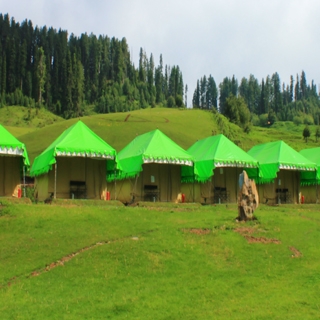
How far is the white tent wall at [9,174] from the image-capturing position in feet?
96.8

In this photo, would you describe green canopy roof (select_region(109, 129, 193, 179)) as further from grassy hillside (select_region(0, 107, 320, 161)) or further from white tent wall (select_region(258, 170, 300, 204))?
grassy hillside (select_region(0, 107, 320, 161))

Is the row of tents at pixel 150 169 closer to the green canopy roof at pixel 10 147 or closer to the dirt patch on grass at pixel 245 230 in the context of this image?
the green canopy roof at pixel 10 147

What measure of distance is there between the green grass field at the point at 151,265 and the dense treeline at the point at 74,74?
90152mm

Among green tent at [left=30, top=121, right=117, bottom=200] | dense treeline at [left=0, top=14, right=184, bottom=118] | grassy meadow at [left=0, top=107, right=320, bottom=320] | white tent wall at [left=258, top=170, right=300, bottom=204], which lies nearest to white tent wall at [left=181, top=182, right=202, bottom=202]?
white tent wall at [left=258, top=170, right=300, bottom=204]

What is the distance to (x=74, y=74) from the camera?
397 feet

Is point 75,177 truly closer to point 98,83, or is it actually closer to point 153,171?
point 153,171

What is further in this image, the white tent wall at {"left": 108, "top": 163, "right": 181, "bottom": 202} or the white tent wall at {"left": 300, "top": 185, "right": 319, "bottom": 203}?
the white tent wall at {"left": 300, "top": 185, "right": 319, "bottom": 203}

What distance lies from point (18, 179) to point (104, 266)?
1630 cm

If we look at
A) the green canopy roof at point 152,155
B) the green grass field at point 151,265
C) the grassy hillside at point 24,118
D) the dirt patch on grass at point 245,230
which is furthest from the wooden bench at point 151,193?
the grassy hillside at point 24,118

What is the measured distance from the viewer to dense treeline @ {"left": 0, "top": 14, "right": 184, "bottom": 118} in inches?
4587

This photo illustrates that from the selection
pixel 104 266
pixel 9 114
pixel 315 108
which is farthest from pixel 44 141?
pixel 315 108

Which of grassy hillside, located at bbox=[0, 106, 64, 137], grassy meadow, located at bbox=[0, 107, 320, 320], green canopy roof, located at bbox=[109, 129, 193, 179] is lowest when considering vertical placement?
grassy meadow, located at bbox=[0, 107, 320, 320]

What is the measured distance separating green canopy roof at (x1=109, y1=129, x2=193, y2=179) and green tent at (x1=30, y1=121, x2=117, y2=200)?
1311 mm

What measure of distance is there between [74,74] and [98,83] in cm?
1818
